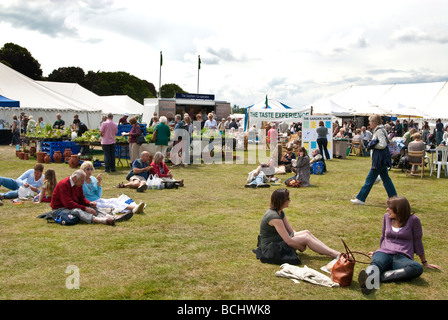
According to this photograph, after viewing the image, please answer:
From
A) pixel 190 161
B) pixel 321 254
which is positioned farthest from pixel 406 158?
pixel 321 254

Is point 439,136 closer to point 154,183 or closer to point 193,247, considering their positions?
point 154,183

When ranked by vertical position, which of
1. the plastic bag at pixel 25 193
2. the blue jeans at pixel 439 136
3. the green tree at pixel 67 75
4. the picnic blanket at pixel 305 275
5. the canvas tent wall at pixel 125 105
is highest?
the green tree at pixel 67 75

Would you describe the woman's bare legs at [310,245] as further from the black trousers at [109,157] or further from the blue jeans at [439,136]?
the blue jeans at [439,136]

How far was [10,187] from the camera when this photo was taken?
31.7 feet

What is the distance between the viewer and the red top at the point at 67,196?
7101 millimetres

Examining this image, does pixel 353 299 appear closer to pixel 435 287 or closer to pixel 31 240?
pixel 435 287

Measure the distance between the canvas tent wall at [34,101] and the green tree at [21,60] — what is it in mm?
25116

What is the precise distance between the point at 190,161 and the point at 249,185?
5.86 meters

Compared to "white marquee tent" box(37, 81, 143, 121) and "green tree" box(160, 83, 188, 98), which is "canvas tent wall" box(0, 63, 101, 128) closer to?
"white marquee tent" box(37, 81, 143, 121)

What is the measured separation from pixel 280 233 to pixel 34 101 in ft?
84.0

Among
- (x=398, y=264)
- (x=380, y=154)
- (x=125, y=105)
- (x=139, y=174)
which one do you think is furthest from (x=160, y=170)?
(x=125, y=105)

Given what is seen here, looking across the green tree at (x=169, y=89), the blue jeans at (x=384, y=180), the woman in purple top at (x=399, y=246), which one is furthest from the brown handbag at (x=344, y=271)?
A: the green tree at (x=169, y=89)

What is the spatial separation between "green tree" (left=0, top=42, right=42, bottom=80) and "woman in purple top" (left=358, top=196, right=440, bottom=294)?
53715mm

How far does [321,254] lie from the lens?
5699 mm
